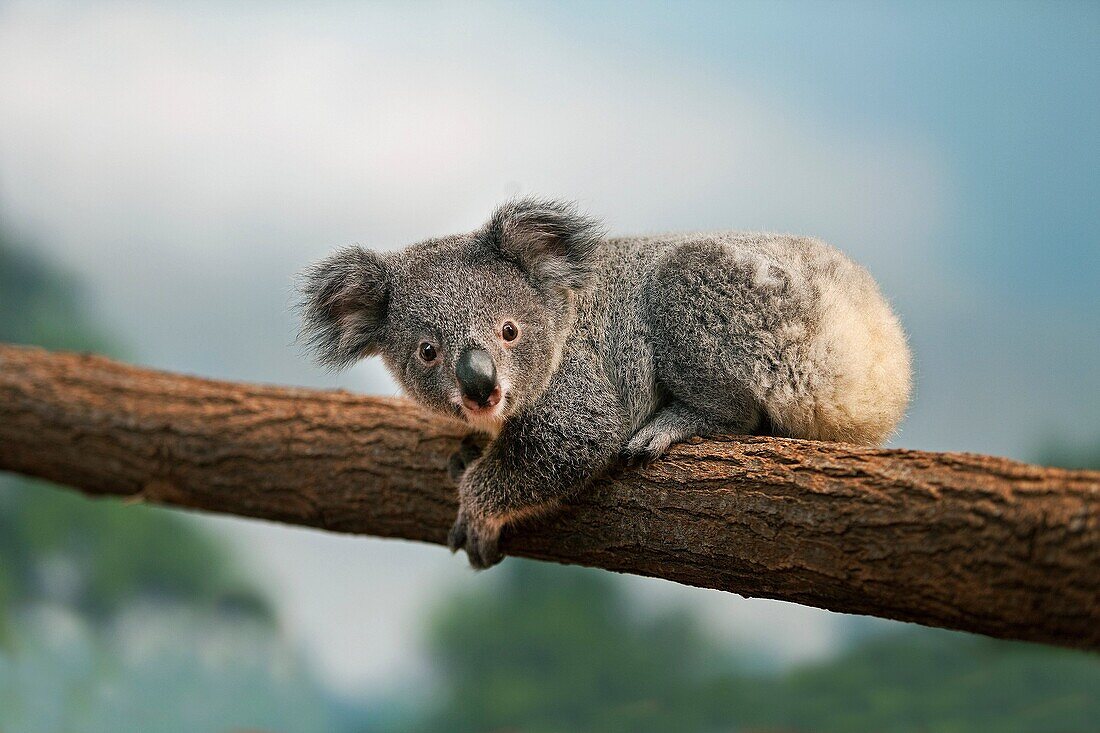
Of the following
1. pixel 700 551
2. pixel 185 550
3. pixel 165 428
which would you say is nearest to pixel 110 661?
pixel 185 550

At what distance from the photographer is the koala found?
307 cm

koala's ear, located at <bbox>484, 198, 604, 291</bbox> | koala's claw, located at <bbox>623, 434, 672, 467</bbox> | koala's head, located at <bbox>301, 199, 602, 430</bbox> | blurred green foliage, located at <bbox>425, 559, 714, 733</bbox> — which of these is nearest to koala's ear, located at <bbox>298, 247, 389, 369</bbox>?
koala's head, located at <bbox>301, 199, 602, 430</bbox>

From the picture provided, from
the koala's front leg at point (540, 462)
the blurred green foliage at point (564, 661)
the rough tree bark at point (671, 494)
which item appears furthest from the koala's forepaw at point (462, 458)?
the blurred green foliage at point (564, 661)

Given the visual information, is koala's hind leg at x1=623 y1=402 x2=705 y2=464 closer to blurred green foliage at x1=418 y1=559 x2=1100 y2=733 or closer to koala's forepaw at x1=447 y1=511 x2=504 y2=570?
koala's forepaw at x1=447 y1=511 x2=504 y2=570

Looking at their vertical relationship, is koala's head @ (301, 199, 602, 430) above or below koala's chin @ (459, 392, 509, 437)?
above

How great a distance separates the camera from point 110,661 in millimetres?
5945

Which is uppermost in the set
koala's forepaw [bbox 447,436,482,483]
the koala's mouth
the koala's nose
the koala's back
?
the koala's back

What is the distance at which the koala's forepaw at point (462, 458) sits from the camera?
3551mm

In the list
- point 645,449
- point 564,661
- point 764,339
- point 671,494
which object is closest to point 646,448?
point 645,449

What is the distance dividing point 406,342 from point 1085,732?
473 centimetres

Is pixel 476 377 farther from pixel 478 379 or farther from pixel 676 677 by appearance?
pixel 676 677

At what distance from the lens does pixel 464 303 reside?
123 inches

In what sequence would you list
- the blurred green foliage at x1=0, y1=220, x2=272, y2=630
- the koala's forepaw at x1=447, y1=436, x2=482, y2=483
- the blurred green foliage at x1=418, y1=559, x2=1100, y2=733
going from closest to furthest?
the koala's forepaw at x1=447, y1=436, x2=482, y2=483 < the blurred green foliage at x1=418, y1=559, x2=1100, y2=733 < the blurred green foliage at x1=0, y1=220, x2=272, y2=630

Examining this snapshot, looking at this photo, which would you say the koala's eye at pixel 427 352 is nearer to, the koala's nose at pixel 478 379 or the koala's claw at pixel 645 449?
the koala's nose at pixel 478 379
